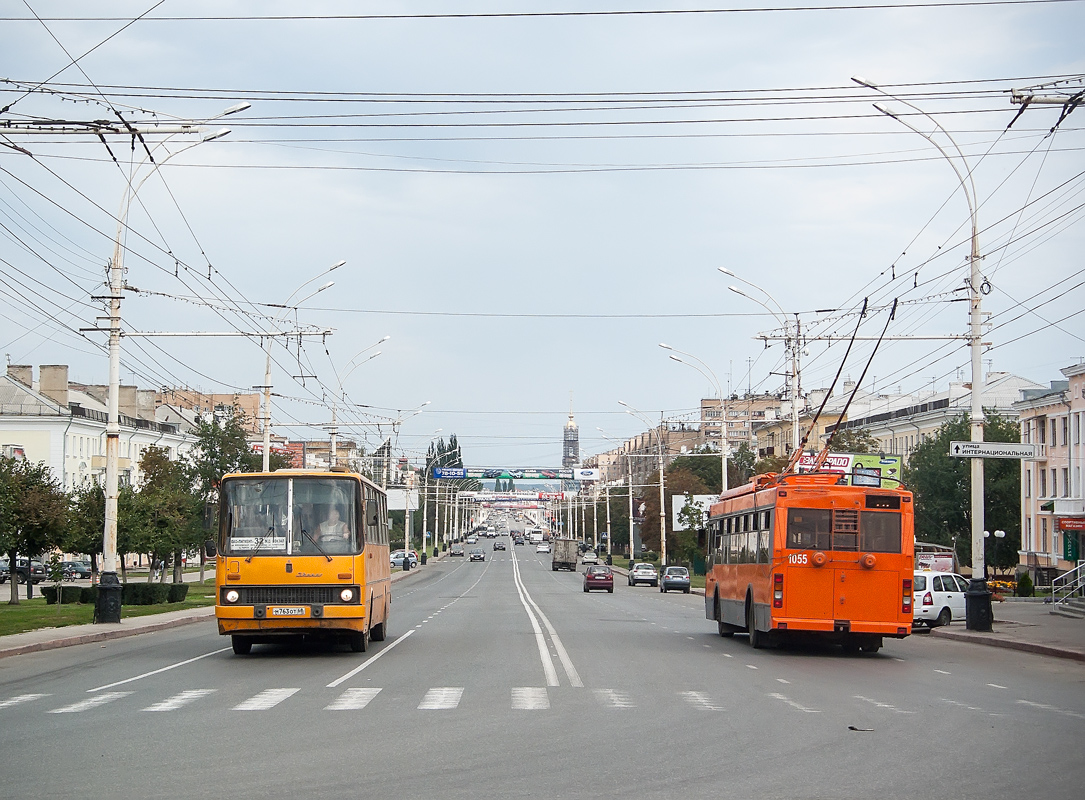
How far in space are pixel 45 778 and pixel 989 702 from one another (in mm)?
10844

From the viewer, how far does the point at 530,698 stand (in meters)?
14.8

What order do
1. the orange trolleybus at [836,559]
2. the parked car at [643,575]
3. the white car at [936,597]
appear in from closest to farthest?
the orange trolleybus at [836,559], the white car at [936,597], the parked car at [643,575]

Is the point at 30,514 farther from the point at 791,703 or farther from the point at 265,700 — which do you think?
the point at 791,703

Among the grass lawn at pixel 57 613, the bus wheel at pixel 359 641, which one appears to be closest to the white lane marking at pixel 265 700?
the bus wheel at pixel 359 641

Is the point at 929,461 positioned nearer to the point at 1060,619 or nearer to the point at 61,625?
the point at 1060,619

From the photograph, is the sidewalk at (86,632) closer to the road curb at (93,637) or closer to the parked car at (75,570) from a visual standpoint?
the road curb at (93,637)

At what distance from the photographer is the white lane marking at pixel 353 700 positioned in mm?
13711

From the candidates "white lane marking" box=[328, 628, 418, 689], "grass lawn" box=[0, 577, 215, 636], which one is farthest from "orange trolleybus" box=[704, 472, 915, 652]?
"grass lawn" box=[0, 577, 215, 636]

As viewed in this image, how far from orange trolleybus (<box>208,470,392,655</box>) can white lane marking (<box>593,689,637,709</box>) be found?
580 cm

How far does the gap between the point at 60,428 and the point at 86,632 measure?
56.3m

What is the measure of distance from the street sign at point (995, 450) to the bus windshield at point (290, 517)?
12715 millimetres

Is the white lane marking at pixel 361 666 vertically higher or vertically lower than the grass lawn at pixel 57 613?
higher

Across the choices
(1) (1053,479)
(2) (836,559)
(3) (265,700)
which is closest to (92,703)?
(3) (265,700)

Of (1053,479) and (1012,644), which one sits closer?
(1012,644)
